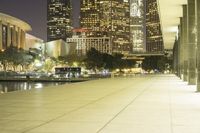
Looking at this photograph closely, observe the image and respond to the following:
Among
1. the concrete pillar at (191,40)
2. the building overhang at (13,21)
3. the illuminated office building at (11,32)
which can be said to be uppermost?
the building overhang at (13,21)

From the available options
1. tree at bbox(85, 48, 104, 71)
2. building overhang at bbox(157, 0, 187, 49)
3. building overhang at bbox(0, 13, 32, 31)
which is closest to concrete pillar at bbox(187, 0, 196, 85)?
building overhang at bbox(157, 0, 187, 49)

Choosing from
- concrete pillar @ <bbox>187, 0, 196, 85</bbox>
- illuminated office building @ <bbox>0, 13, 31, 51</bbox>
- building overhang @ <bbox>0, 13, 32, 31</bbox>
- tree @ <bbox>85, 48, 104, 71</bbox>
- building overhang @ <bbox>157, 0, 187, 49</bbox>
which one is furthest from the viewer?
building overhang @ <bbox>0, 13, 32, 31</bbox>

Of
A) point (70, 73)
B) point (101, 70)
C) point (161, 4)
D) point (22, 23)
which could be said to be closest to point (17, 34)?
point (22, 23)

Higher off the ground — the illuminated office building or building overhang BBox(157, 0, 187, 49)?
the illuminated office building

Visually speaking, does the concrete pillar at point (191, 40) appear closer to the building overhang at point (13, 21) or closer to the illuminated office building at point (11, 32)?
the illuminated office building at point (11, 32)

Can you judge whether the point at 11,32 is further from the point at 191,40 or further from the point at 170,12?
the point at 191,40

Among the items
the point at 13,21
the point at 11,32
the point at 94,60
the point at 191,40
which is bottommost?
the point at 191,40

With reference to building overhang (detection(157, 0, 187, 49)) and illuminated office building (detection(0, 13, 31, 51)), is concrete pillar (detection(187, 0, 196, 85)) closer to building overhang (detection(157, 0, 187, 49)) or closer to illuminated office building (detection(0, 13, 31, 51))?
building overhang (detection(157, 0, 187, 49))

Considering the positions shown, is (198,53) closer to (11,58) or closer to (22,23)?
(11,58)

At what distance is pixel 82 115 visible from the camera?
40.4 ft

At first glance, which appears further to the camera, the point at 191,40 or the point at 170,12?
the point at 170,12

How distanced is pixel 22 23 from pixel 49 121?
17117 cm

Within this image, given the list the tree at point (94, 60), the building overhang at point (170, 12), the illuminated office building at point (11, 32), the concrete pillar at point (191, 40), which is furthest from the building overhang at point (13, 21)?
the concrete pillar at point (191, 40)

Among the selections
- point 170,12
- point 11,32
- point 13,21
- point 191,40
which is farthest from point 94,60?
point 191,40
